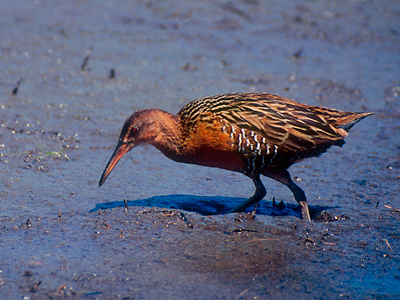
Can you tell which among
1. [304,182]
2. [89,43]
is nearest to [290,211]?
[304,182]

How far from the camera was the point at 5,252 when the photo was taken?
388 centimetres

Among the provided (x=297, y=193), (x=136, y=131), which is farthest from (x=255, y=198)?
(x=136, y=131)

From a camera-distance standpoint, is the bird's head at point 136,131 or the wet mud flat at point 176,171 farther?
the bird's head at point 136,131

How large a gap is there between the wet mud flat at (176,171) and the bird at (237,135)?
49 centimetres

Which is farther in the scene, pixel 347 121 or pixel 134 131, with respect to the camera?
pixel 347 121

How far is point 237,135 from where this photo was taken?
459 cm

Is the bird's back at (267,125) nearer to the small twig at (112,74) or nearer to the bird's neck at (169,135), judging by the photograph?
the bird's neck at (169,135)

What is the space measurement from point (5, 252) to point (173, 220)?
143 centimetres

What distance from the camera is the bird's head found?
4.66 metres

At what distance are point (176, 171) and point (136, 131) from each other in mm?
1180

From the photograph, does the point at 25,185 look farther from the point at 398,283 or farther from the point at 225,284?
the point at 398,283

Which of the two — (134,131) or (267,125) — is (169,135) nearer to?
(134,131)

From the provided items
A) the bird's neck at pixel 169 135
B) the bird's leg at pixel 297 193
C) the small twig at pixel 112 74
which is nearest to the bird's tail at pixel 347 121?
the bird's leg at pixel 297 193

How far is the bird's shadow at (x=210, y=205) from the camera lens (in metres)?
4.91
